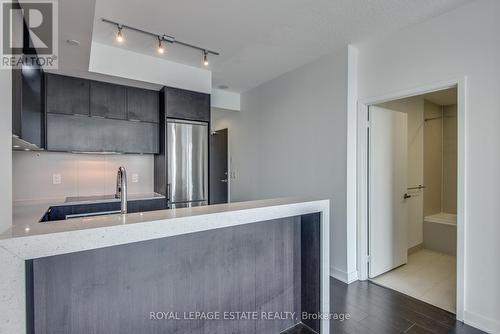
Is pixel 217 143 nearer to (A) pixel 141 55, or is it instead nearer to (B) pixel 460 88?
(A) pixel 141 55

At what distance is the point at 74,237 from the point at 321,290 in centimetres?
160

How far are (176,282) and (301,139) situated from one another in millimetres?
2668

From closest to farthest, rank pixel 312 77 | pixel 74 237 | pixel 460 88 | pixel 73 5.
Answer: pixel 74 237
pixel 73 5
pixel 460 88
pixel 312 77

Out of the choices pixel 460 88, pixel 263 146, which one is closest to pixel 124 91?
pixel 263 146

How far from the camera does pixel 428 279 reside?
3.03 metres

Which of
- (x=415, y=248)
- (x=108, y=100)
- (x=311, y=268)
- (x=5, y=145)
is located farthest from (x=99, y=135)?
(x=415, y=248)

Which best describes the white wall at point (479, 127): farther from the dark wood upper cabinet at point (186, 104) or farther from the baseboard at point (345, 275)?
the dark wood upper cabinet at point (186, 104)

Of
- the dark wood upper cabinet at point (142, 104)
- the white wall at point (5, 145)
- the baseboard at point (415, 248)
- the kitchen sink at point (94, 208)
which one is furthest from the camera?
the baseboard at point (415, 248)

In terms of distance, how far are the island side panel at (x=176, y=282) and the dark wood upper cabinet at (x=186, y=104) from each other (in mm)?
2265

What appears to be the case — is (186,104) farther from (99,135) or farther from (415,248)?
(415,248)

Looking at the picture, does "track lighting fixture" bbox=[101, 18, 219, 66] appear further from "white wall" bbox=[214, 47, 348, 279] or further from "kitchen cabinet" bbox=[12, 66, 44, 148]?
"white wall" bbox=[214, 47, 348, 279]

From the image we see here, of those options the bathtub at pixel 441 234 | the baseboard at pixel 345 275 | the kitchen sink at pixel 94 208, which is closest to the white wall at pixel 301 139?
the baseboard at pixel 345 275

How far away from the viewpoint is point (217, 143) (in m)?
6.02

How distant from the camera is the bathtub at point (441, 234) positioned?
12.7ft
